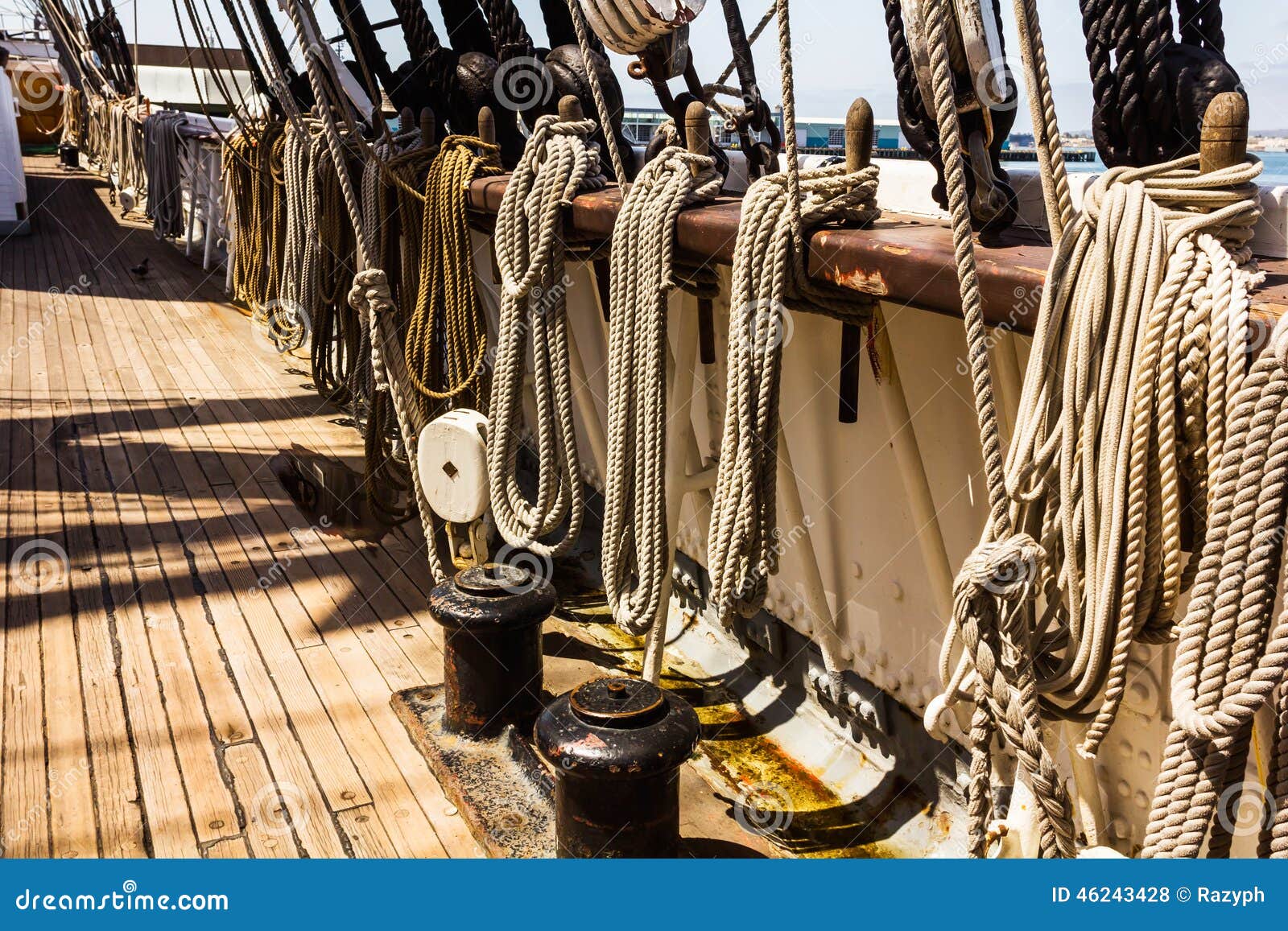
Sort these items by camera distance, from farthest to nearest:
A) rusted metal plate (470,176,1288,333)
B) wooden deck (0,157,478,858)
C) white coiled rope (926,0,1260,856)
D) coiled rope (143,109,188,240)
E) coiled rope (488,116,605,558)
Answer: coiled rope (143,109,188,240)
coiled rope (488,116,605,558)
wooden deck (0,157,478,858)
rusted metal plate (470,176,1288,333)
white coiled rope (926,0,1260,856)

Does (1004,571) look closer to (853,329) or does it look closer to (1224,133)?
(1224,133)

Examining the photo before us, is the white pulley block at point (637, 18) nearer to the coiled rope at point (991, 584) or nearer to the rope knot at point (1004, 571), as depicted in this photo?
the coiled rope at point (991, 584)

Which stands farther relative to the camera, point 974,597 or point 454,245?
point 454,245

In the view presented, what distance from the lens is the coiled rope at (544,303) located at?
8.36 feet

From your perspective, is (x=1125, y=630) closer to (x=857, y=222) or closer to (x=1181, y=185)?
(x=1181, y=185)

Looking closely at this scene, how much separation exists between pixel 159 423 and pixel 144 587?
6.16 feet

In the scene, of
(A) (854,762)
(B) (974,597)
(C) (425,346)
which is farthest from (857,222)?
(C) (425,346)

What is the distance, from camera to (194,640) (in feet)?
10.1

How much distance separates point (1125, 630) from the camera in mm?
1428

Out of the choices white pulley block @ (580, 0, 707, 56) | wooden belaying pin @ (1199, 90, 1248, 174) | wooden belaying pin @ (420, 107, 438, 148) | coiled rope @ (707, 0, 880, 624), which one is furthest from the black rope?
wooden belaying pin @ (1199, 90, 1248, 174)

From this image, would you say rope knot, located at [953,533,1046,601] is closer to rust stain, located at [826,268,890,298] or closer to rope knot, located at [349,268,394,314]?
rust stain, located at [826,268,890,298]

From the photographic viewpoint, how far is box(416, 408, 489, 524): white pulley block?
2904 millimetres

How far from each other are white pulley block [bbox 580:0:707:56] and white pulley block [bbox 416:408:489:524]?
1021 millimetres

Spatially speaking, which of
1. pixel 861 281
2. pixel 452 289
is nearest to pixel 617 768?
pixel 861 281
